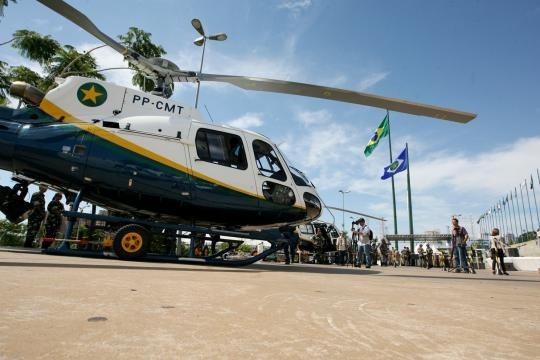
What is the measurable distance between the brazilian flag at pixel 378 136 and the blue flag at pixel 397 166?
2512mm

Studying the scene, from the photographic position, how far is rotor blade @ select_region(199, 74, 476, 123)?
7340 millimetres

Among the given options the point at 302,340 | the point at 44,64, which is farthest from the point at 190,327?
the point at 44,64

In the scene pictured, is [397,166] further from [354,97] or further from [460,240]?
[354,97]

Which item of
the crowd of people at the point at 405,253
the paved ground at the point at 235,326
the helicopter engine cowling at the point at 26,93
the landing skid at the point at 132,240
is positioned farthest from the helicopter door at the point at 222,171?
the paved ground at the point at 235,326

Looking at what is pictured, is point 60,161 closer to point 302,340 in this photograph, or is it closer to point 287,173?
point 287,173

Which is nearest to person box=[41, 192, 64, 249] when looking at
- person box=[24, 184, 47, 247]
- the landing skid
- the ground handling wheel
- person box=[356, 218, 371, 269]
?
person box=[24, 184, 47, 247]

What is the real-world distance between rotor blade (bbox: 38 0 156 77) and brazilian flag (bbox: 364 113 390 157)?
21.2m

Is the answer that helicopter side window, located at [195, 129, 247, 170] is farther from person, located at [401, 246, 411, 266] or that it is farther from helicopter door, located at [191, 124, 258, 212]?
person, located at [401, 246, 411, 266]

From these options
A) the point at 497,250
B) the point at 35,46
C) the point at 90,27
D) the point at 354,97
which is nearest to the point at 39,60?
the point at 35,46

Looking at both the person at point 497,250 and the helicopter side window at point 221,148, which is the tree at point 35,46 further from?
A: the person at point 497,250

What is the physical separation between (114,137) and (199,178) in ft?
5.94

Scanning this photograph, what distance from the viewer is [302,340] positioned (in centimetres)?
155

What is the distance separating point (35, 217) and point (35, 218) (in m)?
0.04

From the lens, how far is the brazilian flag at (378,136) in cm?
2662
